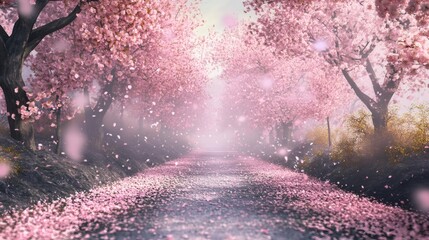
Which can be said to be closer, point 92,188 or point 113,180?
point 92,188

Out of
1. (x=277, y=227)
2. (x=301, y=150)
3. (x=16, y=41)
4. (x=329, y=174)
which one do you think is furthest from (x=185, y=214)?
(x=301, y=150)

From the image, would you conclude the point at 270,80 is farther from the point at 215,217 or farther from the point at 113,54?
the point at 215,217

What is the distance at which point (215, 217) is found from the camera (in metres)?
13.1

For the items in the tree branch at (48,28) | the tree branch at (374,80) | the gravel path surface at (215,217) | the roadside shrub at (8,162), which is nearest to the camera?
the gravel path surface at (215,217)

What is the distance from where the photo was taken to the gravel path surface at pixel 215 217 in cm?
1072

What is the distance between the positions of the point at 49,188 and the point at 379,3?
1443 centimetres

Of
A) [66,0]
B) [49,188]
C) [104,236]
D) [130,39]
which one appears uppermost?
[66,0]

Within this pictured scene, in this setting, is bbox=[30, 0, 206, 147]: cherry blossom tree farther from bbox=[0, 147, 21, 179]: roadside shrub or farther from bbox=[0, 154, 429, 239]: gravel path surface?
bbox=[0, 154, 429, 239]: gravel path surface

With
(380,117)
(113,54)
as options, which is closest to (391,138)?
(380,117)

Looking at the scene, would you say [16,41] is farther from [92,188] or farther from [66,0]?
[92,188]

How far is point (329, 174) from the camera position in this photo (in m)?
25.4

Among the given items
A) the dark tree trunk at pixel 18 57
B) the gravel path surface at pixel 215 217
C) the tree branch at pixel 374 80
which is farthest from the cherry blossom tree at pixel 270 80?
the dark tree trunk at pixel 18 57

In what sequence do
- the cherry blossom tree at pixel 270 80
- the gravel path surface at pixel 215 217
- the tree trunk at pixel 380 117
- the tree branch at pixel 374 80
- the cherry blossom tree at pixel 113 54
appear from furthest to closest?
the cherry blossom tree at pixel 270 80 → the tree branch at pixel 374 80 → the tree trunk at pixel 380 117 → the cherry blossom tree at pixel 113 54 → the gravel path surface at pixel 215 217

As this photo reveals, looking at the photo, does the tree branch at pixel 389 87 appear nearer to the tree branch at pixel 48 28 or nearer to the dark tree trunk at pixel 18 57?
the dark tree trunk at pixel 18 57
